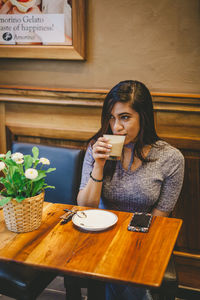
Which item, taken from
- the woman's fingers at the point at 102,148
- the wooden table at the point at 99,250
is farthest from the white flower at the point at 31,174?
the woman's fingers at the point at 102,148

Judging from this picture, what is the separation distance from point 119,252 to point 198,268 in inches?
49.6

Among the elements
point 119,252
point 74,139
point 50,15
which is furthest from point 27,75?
point 119,252

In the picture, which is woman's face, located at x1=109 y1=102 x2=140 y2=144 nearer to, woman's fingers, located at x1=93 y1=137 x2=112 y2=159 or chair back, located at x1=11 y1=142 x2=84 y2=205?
woman's fingers, located at x1=93 y1=137 x2=112 y2=159

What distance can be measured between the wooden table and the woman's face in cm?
46

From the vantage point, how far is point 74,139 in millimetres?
2098

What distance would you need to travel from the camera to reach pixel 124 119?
155 centimetres

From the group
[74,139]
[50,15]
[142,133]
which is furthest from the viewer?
[74,139]

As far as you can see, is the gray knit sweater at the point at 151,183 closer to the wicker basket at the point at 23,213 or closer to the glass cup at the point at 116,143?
the glass cup at the point at 116,143

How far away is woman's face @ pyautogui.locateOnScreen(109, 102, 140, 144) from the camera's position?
1.53m

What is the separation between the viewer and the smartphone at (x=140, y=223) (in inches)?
47.5

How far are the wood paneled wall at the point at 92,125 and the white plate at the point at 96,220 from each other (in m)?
0.81

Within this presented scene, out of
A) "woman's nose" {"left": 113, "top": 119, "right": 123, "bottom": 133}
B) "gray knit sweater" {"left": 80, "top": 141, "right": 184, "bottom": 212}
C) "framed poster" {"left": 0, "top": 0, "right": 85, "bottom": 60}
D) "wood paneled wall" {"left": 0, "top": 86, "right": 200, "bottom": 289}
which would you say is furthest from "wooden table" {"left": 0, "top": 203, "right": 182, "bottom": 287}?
"framed poster" {"left": 0, "top": 0, "right": 85, "bottom": 60}

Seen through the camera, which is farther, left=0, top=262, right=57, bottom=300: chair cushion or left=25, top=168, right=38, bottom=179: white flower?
left=0, top=262, right=57, bottom=300: chair cushion

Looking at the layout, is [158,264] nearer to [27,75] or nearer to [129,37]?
[129,37]
